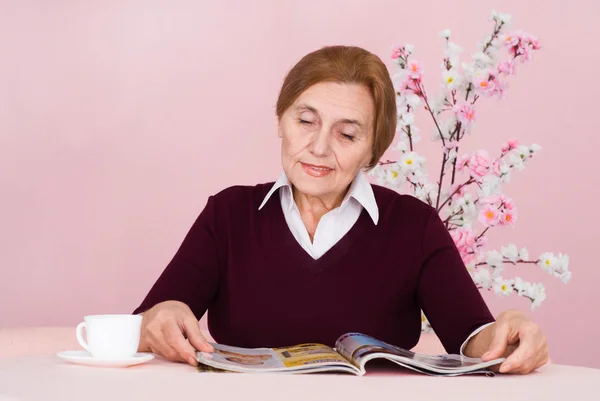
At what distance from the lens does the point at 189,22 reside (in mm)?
3809

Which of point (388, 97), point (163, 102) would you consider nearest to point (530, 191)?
point (163, 102)

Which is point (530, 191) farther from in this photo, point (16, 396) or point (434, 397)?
point (16, 396)

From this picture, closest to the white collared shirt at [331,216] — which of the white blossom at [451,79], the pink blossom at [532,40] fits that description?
the white blossom at [451,79]

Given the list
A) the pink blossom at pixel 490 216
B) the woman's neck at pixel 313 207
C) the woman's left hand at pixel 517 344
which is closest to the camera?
the woman's left hand at pixel 517 344

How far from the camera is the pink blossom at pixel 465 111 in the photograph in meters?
2.50

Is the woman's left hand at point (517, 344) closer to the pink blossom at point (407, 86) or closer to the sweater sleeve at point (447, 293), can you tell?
the sweater sleeve at point (447, 293)

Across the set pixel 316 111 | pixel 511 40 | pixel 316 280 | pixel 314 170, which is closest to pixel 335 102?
pixel 316 111

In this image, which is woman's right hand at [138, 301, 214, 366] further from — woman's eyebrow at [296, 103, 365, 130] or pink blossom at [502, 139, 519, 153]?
pink blossom at [502, 139, 519, 153]

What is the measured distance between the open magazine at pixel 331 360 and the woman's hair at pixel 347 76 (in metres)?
0.65

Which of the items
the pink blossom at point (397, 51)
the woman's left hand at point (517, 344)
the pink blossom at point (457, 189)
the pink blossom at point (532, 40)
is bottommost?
the woman's left hand at point (517, 344)

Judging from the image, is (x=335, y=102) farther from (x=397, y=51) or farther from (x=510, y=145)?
(x=510, y=145)

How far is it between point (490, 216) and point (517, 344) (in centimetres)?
103

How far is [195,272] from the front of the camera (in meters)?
1.78

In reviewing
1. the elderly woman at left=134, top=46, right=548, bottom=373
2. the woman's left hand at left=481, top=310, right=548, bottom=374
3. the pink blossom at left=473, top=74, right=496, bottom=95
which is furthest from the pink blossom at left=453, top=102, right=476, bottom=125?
the woman's left hand at left=481, top=310, right=548, bottom=374
